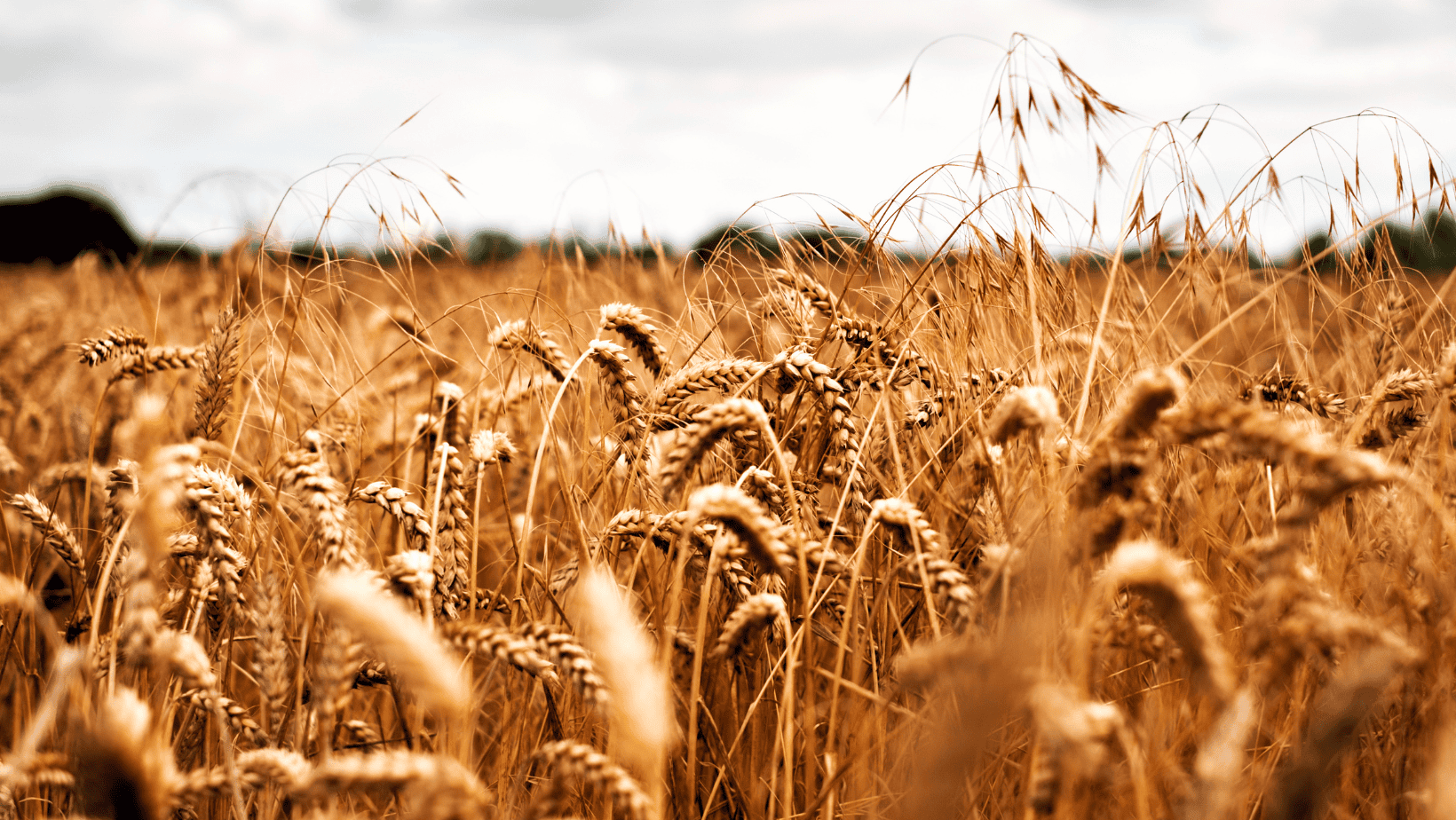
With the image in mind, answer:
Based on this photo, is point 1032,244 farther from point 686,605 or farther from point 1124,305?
point 686,605

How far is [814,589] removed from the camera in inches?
35.7

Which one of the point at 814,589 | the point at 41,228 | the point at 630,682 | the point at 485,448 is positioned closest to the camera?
the point at 630,682

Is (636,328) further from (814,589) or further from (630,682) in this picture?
(630,682)

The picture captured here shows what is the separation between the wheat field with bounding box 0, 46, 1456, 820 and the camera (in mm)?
616

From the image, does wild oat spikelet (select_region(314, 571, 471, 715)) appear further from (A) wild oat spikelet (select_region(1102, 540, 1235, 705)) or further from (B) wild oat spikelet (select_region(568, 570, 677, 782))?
(A) wild oat spikelet (select_region(1102, 540, 1235, 705))

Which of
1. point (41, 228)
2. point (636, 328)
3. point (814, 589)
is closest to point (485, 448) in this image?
point (636, 328)

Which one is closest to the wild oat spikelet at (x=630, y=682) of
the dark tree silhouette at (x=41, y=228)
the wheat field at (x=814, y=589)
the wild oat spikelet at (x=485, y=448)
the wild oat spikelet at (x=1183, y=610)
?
the wheat field at (x=814, y=589)

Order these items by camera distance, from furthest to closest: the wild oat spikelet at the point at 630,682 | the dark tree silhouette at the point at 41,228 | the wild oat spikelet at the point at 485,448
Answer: the dark tree silhouette at the point at 41,228
the wild oat spikelet at the point at 485,448
the wild oat spikelet at the point at 630,682

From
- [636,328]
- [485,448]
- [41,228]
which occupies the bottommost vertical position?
[485,448]

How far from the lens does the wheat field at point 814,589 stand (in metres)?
0.62

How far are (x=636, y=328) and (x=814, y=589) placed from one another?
560mm

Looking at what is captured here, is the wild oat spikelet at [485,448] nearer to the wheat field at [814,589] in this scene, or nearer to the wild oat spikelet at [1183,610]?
the wheat field at [814,589]

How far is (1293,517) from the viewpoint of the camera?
2.09 ft

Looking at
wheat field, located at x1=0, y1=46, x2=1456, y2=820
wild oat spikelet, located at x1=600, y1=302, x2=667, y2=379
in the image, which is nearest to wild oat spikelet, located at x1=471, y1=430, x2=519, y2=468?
wheat field, located at x1=0, y1=46, x2=1456, y2=820
